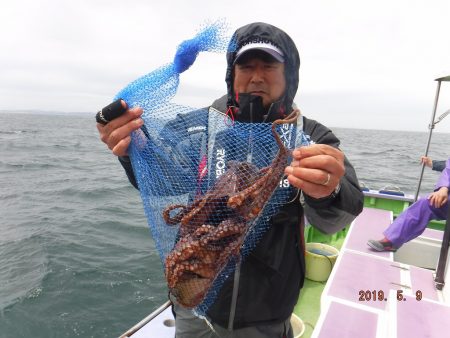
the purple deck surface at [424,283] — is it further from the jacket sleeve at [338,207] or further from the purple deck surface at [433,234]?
the purple deck surface at [433,234]

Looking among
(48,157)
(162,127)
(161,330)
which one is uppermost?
(162,127)

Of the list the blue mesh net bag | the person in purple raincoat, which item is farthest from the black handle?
the person in purple raincoat

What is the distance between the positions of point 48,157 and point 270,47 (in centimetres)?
3120

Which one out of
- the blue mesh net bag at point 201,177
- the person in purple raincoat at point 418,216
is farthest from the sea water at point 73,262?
the blue mesh net bag at point 201,177

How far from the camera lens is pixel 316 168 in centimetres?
174

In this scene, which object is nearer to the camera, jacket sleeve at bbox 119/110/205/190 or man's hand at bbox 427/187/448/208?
jacket sleeve at bbox 119/110/205/190

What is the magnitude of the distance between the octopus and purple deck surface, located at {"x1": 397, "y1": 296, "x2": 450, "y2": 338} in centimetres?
178

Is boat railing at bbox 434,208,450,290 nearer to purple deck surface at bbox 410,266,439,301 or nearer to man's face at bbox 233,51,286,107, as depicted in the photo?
purple deck surface at bbox 410,266,439,301

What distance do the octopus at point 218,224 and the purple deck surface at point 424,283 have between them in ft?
10.9

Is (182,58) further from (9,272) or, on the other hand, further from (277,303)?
(9,272)

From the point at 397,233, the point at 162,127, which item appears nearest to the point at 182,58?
the point at 162,127

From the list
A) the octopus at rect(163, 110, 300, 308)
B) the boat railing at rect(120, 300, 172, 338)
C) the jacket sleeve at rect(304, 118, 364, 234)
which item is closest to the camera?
the octopus at rect(163, 110, 300, 308)

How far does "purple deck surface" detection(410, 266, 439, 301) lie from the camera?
4197 mm

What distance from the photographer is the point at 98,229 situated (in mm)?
12695
